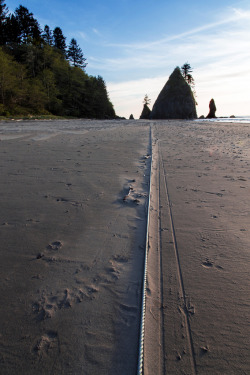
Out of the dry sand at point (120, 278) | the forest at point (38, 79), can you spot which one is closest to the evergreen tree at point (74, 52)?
the forest at point (38, 79)

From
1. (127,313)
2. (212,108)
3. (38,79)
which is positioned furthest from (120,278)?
(212,108)

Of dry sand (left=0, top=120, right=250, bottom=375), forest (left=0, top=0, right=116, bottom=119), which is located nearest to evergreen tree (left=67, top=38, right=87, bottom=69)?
forest (left=0, top=0, right=116, bottom=119)

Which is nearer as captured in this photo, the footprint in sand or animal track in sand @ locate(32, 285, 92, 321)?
animal track in sand @ locate(32, 285, 92, 321)

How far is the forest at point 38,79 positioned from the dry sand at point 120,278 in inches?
1092

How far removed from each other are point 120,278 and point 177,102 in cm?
5819

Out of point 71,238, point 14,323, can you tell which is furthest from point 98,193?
point 14,323

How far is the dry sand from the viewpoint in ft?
3.98

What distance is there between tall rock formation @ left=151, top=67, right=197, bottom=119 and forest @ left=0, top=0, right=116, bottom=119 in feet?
43.9

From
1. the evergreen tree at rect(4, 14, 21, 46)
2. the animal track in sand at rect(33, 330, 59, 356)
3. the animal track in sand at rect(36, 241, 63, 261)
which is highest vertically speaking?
the evergreen tree at rect(4, 14, 21, 46)

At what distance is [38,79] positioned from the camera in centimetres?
3809

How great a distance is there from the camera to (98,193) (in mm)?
3426

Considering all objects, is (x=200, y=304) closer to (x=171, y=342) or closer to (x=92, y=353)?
(x=171, y=342)

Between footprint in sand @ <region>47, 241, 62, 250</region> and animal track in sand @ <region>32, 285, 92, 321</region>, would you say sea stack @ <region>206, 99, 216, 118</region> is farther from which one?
animal track in sand @ <region>32, 285, 92, 321</region>

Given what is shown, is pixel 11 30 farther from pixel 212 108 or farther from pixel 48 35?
pixel 212 108
